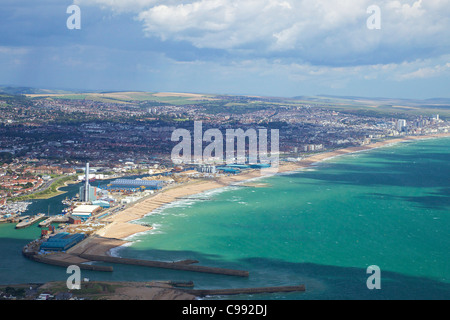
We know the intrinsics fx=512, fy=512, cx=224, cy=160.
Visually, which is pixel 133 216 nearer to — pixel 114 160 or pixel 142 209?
pixel 142 209

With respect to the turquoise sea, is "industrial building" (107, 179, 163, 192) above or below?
above

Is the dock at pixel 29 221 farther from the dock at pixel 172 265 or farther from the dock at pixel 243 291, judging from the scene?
the dock at pixel 243 291

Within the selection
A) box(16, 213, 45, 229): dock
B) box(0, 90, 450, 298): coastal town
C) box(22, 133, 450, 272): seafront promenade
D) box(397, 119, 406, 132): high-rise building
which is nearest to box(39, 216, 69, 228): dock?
box(0, 90, 450, 298): coastal town

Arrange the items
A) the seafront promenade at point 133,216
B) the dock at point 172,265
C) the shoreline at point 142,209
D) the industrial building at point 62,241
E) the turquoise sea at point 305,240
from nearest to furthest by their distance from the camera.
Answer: the turquoise sea at point 305,240
the dock at point 172,265
the industrial building at point 62,241
the seafront promenade at point 133,216
the shoreline at point 142,209

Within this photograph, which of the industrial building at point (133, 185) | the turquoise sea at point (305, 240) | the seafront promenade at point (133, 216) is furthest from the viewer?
the industrial building at point (133, 185)

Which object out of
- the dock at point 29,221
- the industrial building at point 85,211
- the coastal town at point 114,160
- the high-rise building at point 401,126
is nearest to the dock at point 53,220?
the coastal town at point 114,160

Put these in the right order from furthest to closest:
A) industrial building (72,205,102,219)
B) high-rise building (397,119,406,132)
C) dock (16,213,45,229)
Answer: high-rise building (397,119,406,132) < industrial building (72,205,102,219) < dock (16,213,45,229)

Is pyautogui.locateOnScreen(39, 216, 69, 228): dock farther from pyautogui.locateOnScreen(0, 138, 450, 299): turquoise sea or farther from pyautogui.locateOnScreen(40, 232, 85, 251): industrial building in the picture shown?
pyautogui.locateOnScreen(40, 232, 85, 251): industrial building
